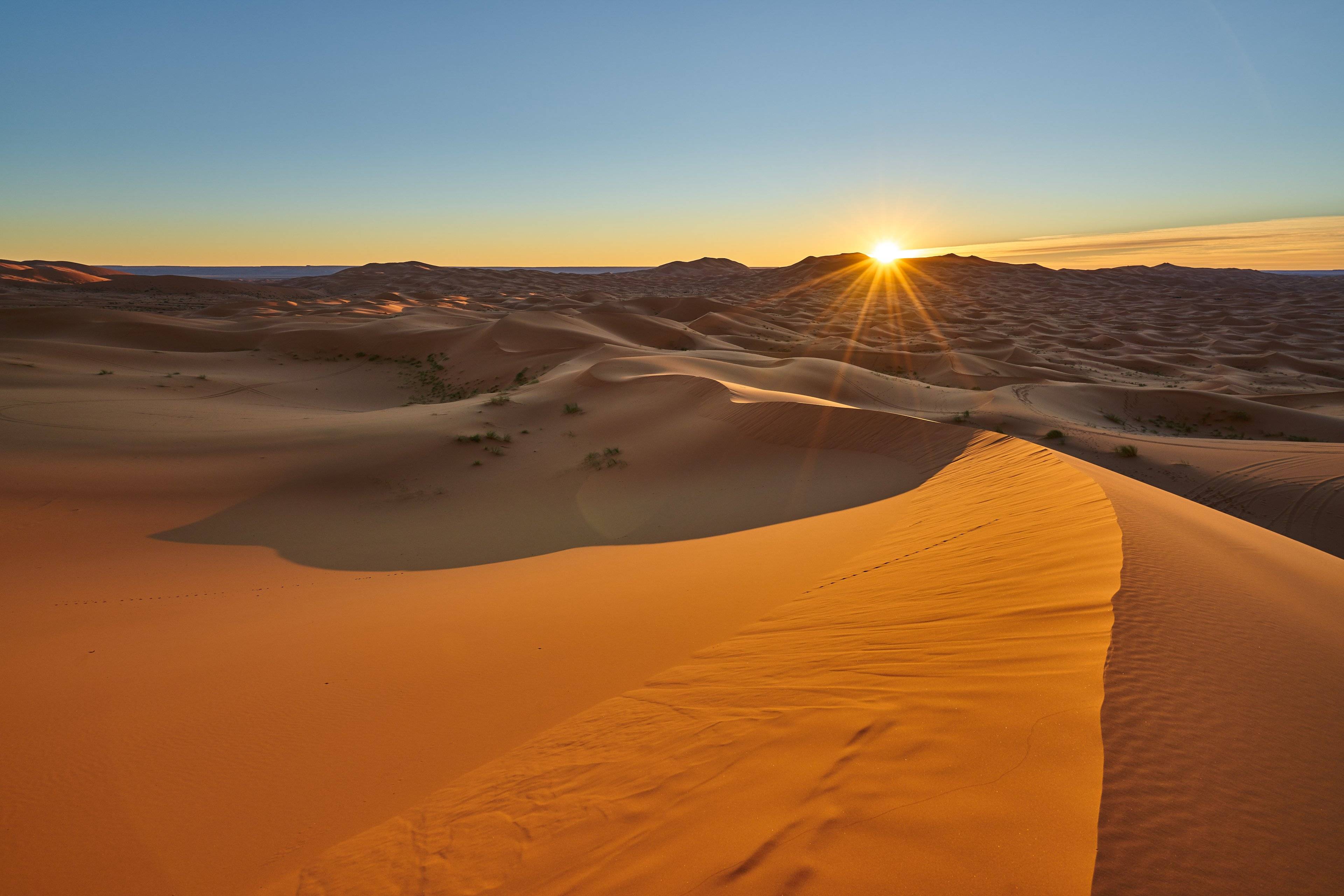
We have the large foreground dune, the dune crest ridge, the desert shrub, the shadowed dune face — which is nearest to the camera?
the dune crest ridge

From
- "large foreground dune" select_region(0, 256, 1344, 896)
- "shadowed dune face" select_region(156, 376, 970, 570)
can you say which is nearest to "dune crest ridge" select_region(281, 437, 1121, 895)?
"large foreground dune" select_region(0, 256, 1344, 896)

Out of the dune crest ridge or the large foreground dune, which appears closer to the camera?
the dune crest ridge

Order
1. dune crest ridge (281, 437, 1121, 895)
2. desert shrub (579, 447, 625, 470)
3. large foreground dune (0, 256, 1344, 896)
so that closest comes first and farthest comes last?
dune crest ridge (281, 437, 1121, 895)
large foreground dune (0, 256, 1344, 896)
desert shrub (579, 447, 625, 470)

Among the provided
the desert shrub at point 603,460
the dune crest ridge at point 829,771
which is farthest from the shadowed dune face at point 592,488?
the dune crest ridge at point 829,771

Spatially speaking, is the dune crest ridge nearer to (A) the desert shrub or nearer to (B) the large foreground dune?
(B) the large foreground dune

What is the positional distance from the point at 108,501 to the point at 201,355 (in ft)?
62.0

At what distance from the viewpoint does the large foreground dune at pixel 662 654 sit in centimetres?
220

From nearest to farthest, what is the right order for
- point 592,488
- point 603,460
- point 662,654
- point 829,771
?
point 829,771, point 662,654, point 592,488, point 603,460

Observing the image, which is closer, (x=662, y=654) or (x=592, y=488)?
(x=662, y=654)

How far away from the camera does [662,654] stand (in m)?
4.70

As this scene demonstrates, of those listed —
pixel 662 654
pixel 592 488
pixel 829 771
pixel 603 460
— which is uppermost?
pixel 829 771

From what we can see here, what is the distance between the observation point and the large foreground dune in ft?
7.23

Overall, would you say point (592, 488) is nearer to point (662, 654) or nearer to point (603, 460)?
point (603, 460)

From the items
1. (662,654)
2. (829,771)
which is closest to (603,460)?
(662,654)
